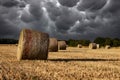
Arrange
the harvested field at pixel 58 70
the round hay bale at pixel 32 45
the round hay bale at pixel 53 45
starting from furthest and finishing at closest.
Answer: the round hay bale at pixel 53 45 → the round hay bale at pixel 32 45 → the harvested field at pixel 58 70

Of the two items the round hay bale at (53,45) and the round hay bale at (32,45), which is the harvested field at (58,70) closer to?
the round hay bale at (32,45)

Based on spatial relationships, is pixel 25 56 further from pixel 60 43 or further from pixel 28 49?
pixel 60 43

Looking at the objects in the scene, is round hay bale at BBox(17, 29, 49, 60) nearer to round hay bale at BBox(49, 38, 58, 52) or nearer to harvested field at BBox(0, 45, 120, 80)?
harvested field at BBox(0, 45, 120, 80)

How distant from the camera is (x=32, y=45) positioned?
1368 centimetres

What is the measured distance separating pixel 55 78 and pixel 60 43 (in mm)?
27416

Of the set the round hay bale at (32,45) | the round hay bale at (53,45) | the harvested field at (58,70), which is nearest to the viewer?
the harvested field at (58,70)

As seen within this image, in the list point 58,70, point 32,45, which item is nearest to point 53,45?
point 32,45

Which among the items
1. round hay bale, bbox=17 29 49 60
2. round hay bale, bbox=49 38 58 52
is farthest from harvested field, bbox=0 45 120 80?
round hay bale, bbox=49 38 58 52

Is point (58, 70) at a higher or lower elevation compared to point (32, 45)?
lower

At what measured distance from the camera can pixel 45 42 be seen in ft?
47.0

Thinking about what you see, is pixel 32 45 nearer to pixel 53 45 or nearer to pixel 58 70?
pixel 58 70

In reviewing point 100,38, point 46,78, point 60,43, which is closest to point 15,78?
point 46,78

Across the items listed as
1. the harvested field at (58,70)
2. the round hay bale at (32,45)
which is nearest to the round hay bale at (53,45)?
the round hay bale at (32,45)

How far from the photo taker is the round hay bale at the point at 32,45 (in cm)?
1345
